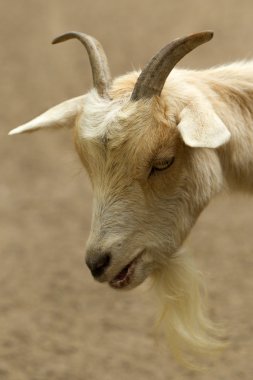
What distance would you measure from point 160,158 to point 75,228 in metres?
4.46

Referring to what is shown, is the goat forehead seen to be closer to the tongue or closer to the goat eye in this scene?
the goat eye

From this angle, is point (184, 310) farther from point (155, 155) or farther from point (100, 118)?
point (100, 118)

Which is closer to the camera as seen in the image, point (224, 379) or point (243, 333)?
point (224, 379)

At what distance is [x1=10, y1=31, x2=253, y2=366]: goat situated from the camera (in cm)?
369

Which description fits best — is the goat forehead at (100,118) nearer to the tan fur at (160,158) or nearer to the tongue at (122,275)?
the tan fur at (160,158)

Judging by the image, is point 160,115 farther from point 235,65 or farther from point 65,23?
point 65,23

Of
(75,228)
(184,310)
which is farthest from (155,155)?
(75,228)

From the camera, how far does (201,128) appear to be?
3.45m

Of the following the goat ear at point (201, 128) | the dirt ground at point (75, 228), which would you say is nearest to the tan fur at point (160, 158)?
the goat ear at point (201, 128)

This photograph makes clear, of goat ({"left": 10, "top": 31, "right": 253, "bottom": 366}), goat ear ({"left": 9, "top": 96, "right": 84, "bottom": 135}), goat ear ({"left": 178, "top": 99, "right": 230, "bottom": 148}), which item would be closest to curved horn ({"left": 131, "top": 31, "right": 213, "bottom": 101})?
goat ({"left": 10, "top": 31, "right": 253, "bottom": 366})

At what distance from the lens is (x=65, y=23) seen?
13234 mm

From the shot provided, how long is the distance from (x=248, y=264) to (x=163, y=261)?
335cm

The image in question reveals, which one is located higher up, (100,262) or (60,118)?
(60,118)

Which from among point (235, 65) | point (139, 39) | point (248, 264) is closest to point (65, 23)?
point (139, 39)
